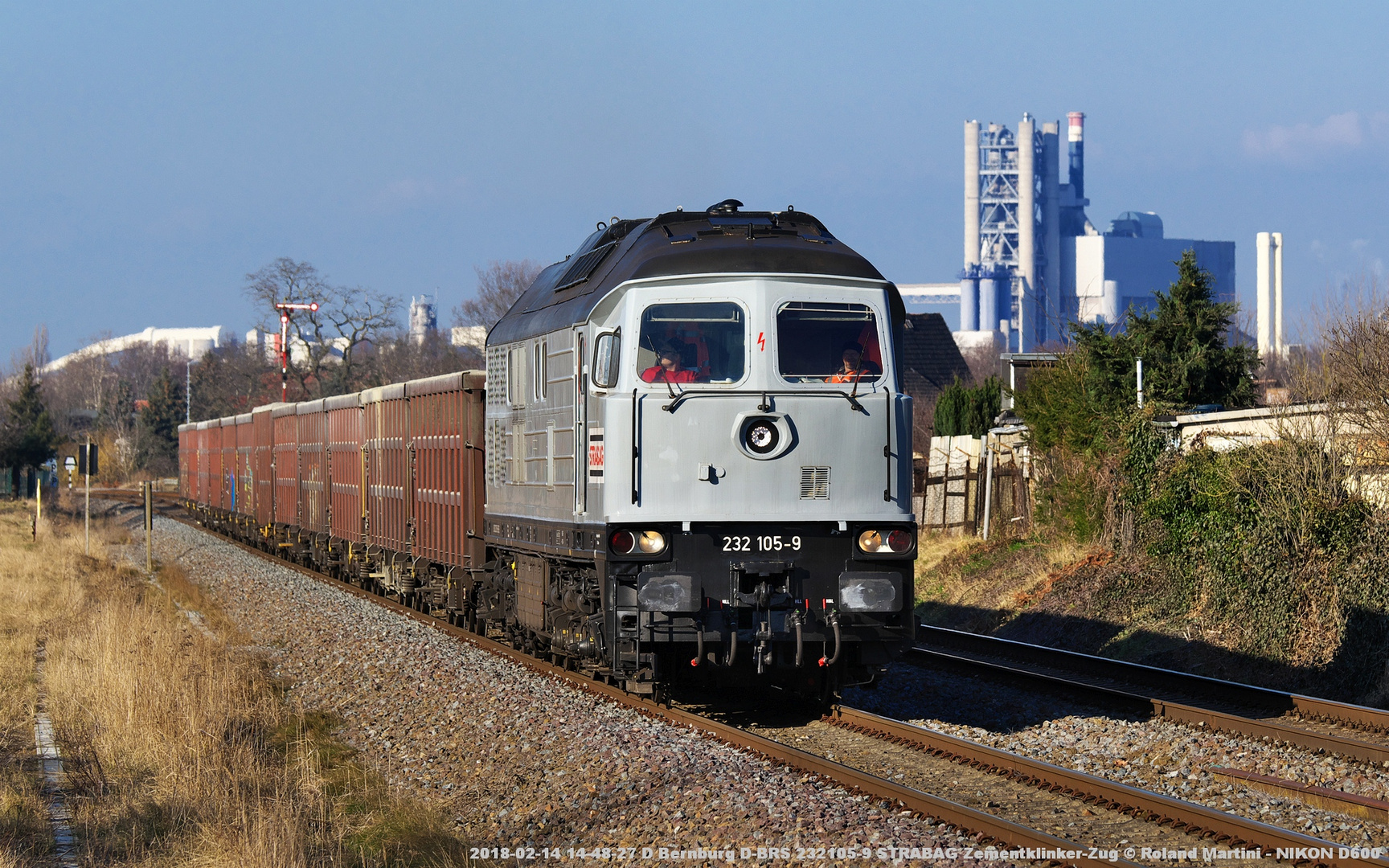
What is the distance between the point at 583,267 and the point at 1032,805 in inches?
262

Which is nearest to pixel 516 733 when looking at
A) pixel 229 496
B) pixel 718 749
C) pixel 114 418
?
pixel 718 749

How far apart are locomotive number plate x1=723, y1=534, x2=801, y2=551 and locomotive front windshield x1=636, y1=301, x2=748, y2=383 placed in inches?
48.7

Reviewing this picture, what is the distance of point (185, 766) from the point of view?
32.9 ft

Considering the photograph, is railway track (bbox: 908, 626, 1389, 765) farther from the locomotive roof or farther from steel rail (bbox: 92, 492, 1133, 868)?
the locomotive roof

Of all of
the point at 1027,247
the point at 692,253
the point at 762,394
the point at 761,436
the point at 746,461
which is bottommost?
the point at 746,461

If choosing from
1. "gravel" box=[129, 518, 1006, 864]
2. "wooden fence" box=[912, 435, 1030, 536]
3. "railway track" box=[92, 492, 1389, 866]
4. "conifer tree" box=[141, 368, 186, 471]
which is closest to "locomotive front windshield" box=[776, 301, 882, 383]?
"railway track" box=[92, 492, 1389, 866]

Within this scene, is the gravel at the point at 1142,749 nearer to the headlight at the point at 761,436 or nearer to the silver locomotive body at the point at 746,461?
the silver locomotive body at the point at 746,461

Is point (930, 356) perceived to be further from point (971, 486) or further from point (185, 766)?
point (185, 766)

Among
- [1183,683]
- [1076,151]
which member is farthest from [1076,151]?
[1183,683]

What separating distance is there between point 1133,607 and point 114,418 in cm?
8989

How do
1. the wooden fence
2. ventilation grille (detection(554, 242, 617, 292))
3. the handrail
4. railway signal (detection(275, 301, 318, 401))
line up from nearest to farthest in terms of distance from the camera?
the handrail → ventilation grille (detection(554, 242, 617, 292)) → the wooden fence → railway signal (detection(275, 301, 318, 401))

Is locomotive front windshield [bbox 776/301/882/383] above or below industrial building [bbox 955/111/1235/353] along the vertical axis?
below

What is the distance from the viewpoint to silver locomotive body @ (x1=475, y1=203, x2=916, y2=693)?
10.6 m

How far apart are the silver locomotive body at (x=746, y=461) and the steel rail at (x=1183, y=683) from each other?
3762 millimetres
